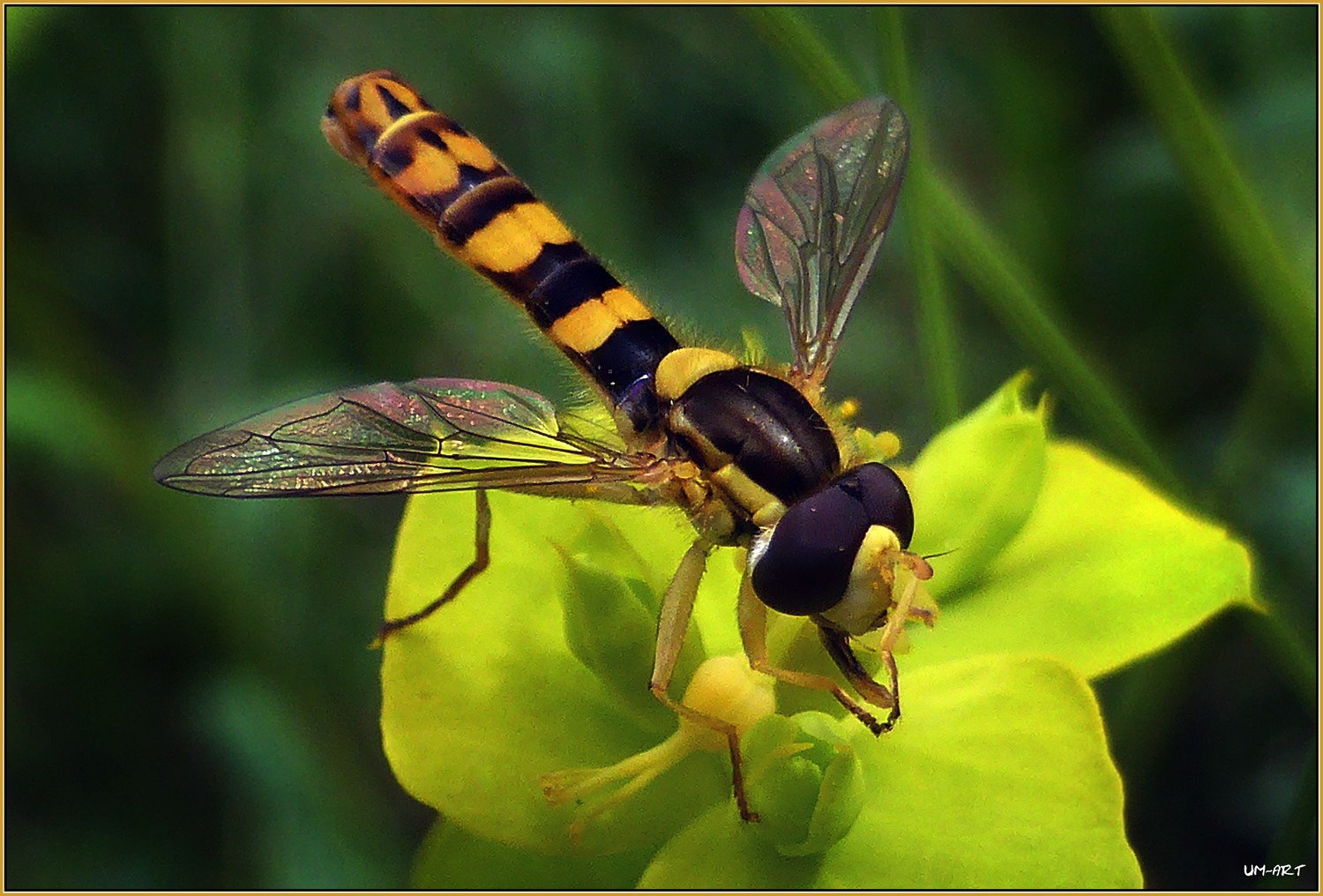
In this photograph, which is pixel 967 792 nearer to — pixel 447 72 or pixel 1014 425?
pixel 1014 425

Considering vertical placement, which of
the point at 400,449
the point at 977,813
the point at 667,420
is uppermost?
the point at 400,449

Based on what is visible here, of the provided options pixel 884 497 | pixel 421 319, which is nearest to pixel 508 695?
pixel 884 497

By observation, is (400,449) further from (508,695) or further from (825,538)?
(825,538)

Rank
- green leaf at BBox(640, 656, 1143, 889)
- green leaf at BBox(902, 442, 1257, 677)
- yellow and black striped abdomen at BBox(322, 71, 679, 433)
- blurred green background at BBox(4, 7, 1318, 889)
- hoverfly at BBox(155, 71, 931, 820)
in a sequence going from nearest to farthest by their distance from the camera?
1. green leaf at BBox(640, 656, 1143, 889)
2. hoverfly at BBox(155, 71, 931, 820)
3. green leaf at BBox(902, 442, 1257, 677)
4. yellow and black striped abdomen at BBox(322, 71, 679, 433)
5. blurred green background at BBox(4, 7, 1318, 889)

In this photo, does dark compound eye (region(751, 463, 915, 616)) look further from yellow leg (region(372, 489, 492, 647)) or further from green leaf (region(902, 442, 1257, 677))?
yellow leg (region(372, 489, 492, 647))

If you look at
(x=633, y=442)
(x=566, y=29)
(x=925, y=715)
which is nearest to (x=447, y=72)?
(x=566, y=29)

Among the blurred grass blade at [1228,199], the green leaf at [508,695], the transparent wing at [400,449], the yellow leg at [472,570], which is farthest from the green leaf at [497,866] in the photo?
the blurred grass blade at [1228,199]

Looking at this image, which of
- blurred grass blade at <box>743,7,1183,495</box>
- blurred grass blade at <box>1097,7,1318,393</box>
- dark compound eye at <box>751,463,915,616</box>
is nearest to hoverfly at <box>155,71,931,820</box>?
dark compound eye at <box>751,463,915,616</box>
